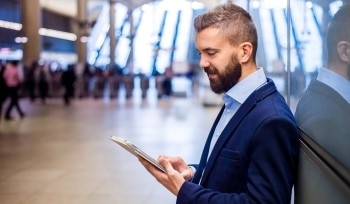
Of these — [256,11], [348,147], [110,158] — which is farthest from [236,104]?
[256,11]

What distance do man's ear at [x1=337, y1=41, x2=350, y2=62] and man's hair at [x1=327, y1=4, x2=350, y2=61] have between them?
0.01m

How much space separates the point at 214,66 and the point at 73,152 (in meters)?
6.76

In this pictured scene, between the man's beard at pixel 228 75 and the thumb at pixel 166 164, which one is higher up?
the man's beard at pixel 228 75

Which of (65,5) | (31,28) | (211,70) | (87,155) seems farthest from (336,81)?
(65,5)

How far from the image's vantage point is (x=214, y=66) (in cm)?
179

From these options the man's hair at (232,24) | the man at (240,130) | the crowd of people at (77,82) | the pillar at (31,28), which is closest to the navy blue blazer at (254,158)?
the man at (240,130)

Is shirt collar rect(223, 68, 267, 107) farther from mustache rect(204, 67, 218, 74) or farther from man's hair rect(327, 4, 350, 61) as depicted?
man's hair rect(327, 4, 350, 61)

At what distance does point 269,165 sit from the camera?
5.16 feet

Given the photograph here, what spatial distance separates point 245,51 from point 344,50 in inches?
15.2

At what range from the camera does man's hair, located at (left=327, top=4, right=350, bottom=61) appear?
1475 mm

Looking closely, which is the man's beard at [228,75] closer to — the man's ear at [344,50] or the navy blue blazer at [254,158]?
the navy blue blazer at [254,158]

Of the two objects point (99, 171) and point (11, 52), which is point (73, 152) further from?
point (11, 52)

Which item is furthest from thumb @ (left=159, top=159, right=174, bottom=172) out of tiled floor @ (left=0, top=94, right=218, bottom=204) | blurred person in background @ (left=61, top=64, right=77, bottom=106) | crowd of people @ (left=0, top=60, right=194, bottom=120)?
crowd of people @ (left=0, top=60, right=194, bottom=120)

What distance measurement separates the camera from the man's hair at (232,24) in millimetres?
1765
